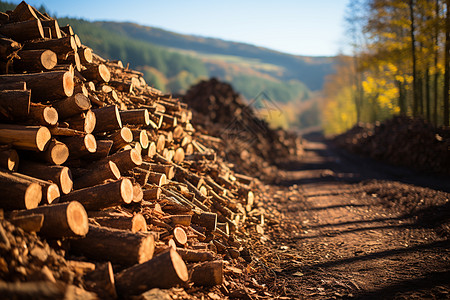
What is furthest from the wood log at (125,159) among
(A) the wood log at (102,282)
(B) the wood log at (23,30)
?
(B) the wood log at (23,30)

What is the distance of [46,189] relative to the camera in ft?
9.98

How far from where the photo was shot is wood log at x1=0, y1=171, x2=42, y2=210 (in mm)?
2807

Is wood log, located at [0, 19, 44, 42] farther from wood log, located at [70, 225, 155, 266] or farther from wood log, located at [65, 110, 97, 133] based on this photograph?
wood log, located at [70, 225, 155, 266]

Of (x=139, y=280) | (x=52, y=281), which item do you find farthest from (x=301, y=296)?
(x=52, y=281)

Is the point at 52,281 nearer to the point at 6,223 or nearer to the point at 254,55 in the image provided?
the point at 6,223

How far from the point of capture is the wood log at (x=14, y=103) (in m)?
3.36

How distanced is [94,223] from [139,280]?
0.97 metres

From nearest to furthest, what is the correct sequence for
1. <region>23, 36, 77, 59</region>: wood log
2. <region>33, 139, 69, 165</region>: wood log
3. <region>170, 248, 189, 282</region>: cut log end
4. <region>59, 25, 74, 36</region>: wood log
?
<region>170, 248, 189, 282</region>: cut log end
<region>33, 139, 69, 165</region>: wood log
<region>23, 36, 77, 59</region>: wood log
<region>59, 25, 74, 36</region>: wood log

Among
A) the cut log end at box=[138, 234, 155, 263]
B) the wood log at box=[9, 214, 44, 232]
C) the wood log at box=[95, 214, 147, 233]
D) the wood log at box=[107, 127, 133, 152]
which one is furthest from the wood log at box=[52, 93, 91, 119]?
the cut log end at box=[138, 234, 155, 263]

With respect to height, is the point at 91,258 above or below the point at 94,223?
below

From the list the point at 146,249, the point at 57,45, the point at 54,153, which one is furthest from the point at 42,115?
the point at 146,249

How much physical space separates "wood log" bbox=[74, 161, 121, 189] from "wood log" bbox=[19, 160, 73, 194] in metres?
0.20

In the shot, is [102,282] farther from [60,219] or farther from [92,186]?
[92,186]

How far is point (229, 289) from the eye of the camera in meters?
3.48
